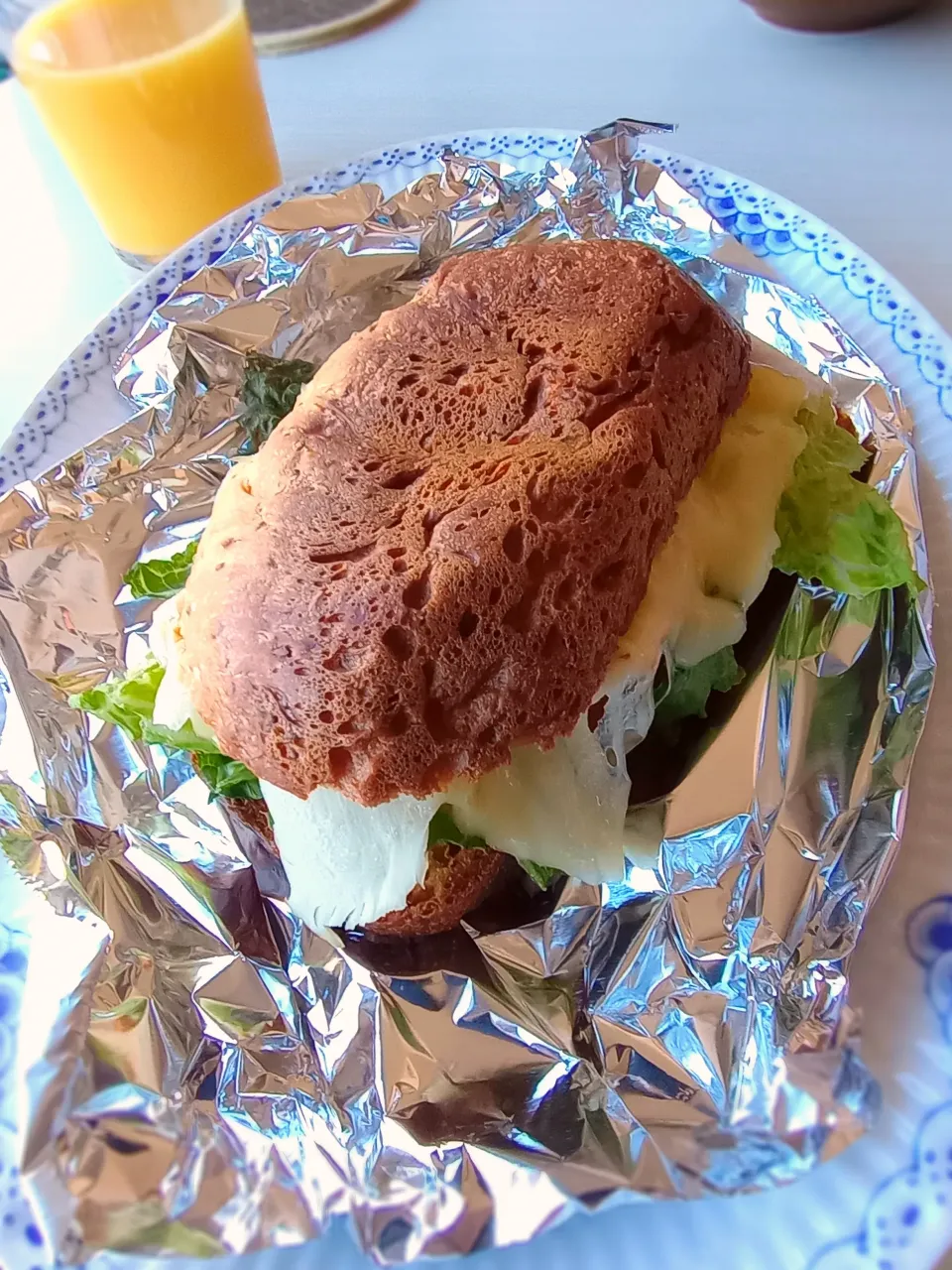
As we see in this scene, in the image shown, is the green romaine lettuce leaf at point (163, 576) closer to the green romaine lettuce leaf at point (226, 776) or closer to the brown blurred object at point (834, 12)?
the green romaine lettuce leaf at point (226, 776)

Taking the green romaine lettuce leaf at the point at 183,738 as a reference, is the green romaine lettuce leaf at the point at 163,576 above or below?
above

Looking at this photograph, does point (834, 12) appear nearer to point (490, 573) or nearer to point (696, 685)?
point (696, 685)

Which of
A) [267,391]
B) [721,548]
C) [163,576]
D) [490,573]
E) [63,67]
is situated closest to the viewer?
[490,573]

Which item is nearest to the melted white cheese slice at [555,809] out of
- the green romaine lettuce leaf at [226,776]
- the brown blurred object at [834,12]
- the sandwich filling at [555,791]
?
the sandwich filling at [555,791]

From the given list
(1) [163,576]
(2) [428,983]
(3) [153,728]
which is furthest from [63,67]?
(2) [428,983]

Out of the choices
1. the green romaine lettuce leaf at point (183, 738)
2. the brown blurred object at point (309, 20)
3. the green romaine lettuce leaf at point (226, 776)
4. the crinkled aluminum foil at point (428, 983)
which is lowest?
the crinkled aluminum foil at point (428, 983)

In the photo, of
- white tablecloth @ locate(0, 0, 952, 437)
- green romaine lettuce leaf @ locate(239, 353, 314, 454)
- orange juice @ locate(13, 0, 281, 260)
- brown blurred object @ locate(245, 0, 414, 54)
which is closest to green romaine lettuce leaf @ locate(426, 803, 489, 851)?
green romaine lettuce leaf @ locate(239, 353, 314, 454)

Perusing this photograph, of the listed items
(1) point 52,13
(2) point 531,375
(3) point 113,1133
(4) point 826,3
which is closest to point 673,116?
(4) point 826,3
